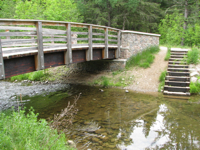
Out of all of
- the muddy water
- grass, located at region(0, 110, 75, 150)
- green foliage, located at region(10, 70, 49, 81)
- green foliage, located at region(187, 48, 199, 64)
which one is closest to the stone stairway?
green foliage, located at region(187, 48, 199, 64)

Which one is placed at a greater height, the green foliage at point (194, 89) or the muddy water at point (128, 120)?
the green foliage at point (194, 89)

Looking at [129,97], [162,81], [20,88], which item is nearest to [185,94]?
[162,81]

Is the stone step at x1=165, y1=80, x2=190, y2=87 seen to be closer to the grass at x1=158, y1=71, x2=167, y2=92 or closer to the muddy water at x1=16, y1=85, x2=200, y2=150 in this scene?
the grass at x1=158, y1=71, x2=167, y2=92

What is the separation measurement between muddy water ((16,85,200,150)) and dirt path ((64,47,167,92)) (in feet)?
4.08

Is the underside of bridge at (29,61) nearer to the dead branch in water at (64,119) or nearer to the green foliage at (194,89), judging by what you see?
the dead branch in water at (64,119)

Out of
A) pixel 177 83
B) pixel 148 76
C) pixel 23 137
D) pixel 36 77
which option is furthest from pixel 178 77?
pixel 36 77

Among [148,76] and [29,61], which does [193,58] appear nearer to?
[148,76]

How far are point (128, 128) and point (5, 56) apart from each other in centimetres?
453

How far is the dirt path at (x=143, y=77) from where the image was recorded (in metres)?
11.2

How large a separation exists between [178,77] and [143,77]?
7.10ft

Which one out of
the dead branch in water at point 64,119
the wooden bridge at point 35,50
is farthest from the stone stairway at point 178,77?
the dead branch in water at point 64,119

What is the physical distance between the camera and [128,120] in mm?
6918

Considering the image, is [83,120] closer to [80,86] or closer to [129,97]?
[129,97]

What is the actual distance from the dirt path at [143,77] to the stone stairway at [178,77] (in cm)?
65
